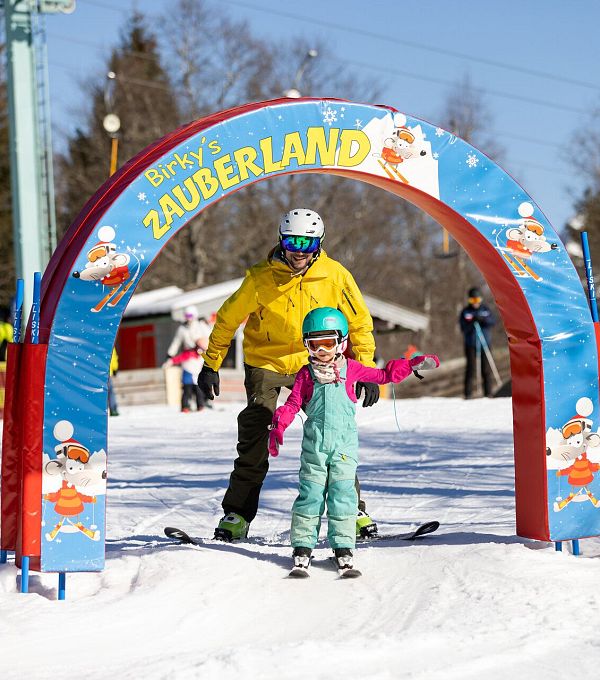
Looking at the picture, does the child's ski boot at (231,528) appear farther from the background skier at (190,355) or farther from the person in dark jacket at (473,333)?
the person in dark jacket at (473,333)

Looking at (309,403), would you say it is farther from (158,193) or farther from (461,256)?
(461,256)

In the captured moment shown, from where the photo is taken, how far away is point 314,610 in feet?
16.1

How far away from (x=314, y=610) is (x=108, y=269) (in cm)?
188

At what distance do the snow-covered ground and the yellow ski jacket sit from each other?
110 centimetres

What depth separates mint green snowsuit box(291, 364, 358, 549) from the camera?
5.50 meters

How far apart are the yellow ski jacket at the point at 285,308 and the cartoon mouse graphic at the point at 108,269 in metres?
0.95

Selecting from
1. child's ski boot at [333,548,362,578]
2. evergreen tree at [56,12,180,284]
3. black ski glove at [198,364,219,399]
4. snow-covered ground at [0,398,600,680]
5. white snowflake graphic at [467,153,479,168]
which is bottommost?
snow-covered ground at [0,398,600,680]

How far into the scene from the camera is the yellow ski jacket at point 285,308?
6.15 m

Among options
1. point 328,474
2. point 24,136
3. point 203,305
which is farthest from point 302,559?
point 203,305

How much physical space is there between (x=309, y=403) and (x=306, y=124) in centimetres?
144

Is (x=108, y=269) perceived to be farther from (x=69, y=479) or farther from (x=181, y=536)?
(x=181, y=536)

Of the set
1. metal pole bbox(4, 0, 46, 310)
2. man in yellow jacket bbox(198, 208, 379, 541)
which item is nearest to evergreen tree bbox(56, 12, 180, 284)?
metal pole bbox(4, 0, 46, 310)

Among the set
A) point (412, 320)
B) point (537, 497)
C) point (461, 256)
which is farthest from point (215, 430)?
point (461, 256)

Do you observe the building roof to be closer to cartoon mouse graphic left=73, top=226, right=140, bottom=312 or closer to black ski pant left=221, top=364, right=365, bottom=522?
black ski pant left=221, top=364, right=365, bottom=522
